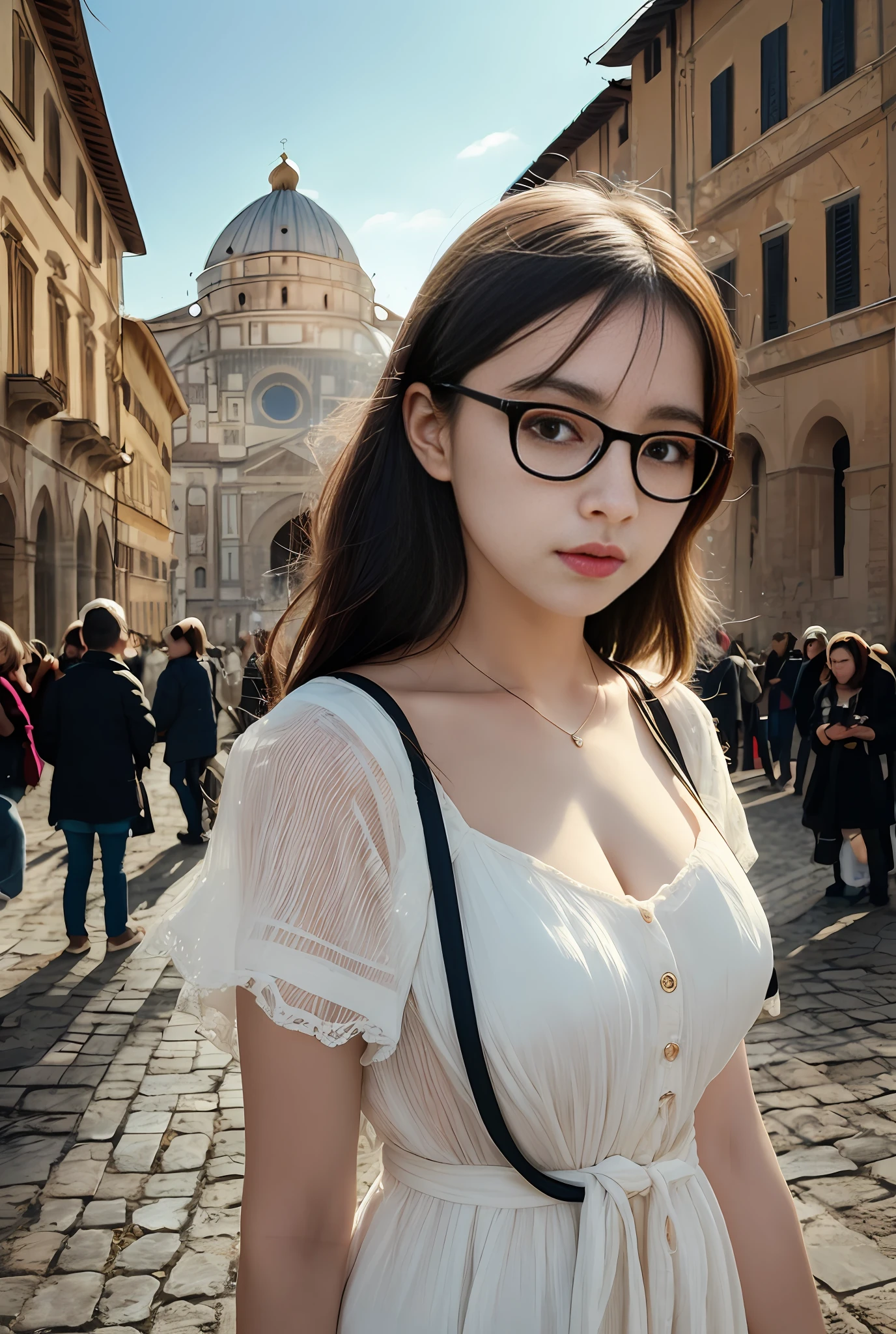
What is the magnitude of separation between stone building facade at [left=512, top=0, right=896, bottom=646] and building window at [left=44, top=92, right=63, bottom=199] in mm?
7308


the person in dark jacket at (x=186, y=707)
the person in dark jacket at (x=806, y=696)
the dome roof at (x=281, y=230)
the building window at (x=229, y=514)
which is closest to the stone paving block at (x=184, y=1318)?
the person in dark jacket at (x=186, y=707)

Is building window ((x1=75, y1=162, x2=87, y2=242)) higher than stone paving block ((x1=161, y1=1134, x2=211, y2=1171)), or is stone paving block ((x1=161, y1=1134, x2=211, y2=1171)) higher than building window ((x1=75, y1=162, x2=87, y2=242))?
building window ((x1=75, y1=162, x2=87, y2=242))

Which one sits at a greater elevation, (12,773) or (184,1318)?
(12,773)

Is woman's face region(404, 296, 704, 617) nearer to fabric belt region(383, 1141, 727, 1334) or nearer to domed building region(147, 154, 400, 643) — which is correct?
fabric belt region(383, 1141, 727, 1334)

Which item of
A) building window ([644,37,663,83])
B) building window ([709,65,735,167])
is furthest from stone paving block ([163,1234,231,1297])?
building window ([644,37,663,83])

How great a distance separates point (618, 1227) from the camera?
1119 mm

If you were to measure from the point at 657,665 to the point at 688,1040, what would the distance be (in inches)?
27.4

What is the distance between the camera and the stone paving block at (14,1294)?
278cm

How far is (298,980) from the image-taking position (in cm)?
103

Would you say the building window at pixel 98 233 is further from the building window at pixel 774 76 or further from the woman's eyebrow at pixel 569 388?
the woman's eyebrow at pixel 569 388

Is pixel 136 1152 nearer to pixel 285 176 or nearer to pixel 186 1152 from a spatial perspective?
pixel 186 1152

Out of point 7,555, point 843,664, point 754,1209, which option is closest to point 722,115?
point 7,555

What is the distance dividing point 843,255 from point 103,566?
1615cm

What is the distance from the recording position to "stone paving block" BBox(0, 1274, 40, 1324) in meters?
2.78
